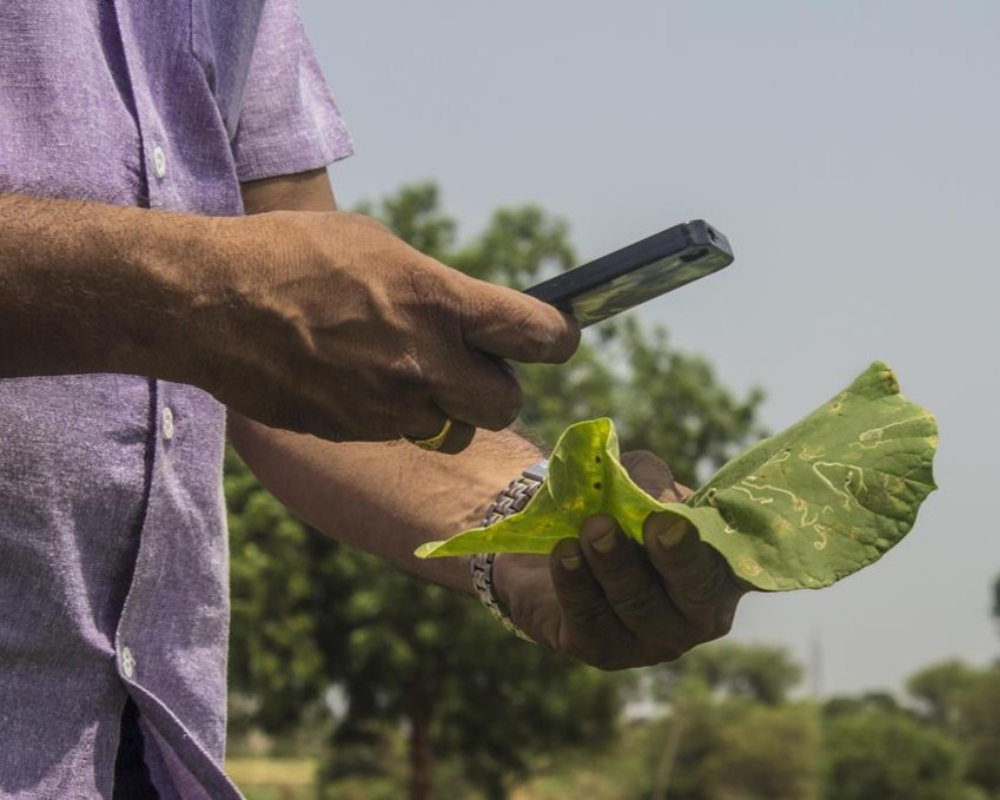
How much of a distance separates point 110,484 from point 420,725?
97.9 feet

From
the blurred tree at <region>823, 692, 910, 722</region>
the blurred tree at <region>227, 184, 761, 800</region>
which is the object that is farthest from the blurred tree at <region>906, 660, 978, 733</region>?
the blurred tree at <region>227, 184, 761, 800</region>

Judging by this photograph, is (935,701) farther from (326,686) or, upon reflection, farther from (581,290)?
(581,290)

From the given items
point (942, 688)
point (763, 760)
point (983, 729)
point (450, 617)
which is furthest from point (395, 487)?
point (942, 688)

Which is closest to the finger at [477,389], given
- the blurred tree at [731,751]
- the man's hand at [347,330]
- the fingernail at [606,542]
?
the man's hand at [347,330]

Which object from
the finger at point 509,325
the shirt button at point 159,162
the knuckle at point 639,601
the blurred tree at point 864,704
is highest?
the shirt button at point 159,162

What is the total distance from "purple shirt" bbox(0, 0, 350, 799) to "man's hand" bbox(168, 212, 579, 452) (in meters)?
0.33

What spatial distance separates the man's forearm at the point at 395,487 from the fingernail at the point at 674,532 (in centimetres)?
55

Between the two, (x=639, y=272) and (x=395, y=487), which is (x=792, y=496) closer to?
(x=639, y=272)

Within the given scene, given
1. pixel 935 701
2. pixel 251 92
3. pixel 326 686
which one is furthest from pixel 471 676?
pixel 935 701

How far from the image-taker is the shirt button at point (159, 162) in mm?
2236

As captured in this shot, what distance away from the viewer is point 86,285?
5.84 feet

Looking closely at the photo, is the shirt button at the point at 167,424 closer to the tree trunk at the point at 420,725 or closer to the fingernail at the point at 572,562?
the fingernail at the point at 572,562

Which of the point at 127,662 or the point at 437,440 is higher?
the point at 437,440

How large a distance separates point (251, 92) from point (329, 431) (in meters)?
1.01
